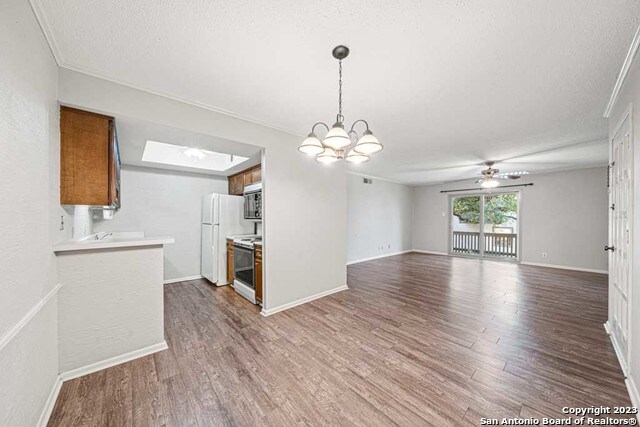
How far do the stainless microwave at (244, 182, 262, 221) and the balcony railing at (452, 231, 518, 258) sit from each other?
23.3ft

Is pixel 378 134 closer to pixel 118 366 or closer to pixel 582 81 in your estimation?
pixel 582 81

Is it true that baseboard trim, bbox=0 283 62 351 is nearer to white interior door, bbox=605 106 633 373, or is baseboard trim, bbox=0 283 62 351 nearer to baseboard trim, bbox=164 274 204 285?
baseboard trim, bbox=164 274 204 285

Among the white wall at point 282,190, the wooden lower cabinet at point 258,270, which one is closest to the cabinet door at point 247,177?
the white wall at point 282,190

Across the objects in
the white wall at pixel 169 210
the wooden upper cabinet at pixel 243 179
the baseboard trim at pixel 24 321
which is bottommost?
the baseboard trim at pixel 24 321

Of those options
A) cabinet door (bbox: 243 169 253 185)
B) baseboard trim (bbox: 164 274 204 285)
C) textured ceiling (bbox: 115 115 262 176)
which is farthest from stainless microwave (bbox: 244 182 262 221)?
baseboard trim (bbox: 164 274 204 285)

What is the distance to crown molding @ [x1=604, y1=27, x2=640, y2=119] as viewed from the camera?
1654mm

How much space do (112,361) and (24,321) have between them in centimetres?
112

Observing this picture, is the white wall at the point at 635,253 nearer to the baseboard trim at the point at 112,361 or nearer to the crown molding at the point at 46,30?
the baseboard trim at the point at 112,361

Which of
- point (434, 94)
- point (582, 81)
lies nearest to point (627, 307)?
point (582, 81)

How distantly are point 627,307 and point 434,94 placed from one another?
252 centimetres

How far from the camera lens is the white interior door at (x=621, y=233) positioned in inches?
77.0

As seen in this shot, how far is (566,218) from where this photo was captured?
238 inches

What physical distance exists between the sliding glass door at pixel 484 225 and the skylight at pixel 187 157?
23.7ft

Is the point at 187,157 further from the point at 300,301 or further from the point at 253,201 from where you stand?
the point at 300,301
